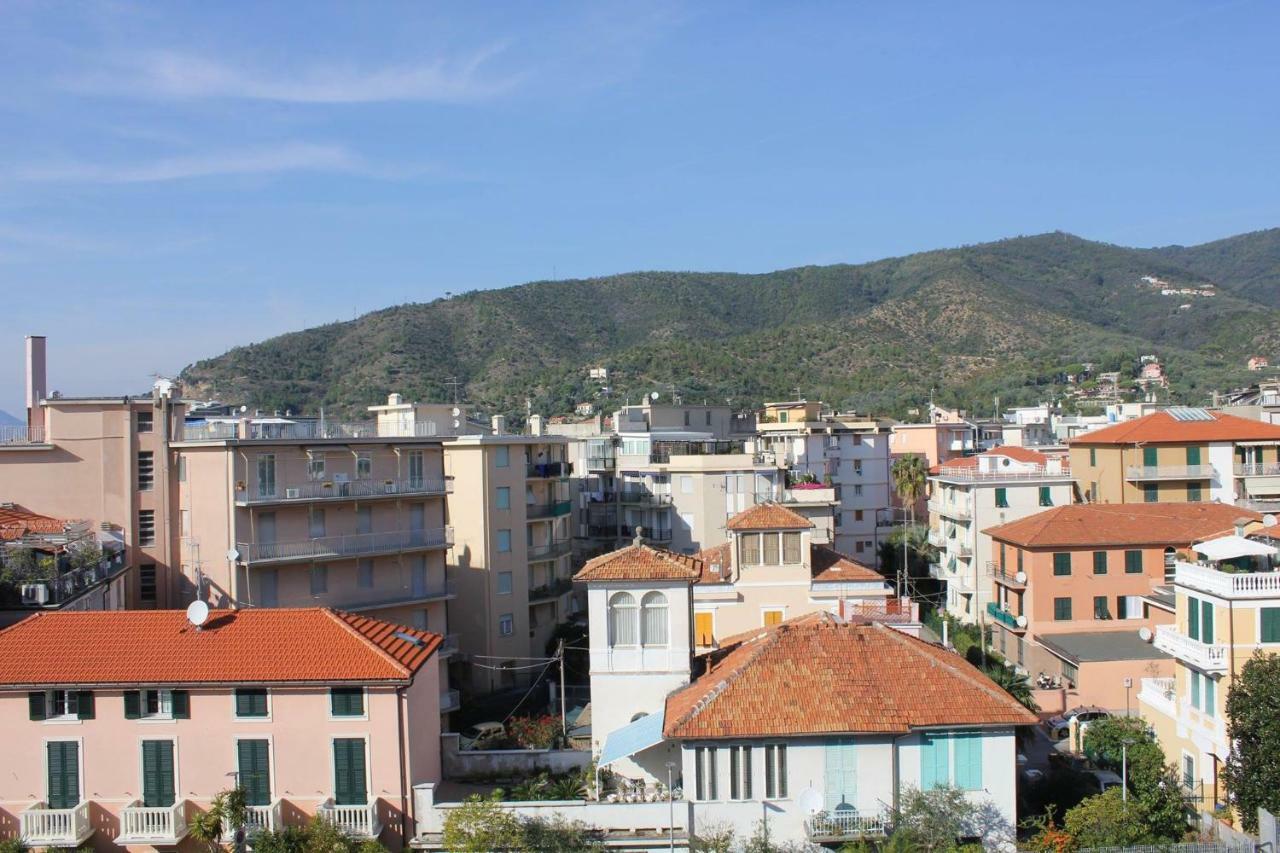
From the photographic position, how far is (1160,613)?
4372cm

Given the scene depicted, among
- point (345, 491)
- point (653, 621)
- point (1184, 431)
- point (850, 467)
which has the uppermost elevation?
point (1184, 431)

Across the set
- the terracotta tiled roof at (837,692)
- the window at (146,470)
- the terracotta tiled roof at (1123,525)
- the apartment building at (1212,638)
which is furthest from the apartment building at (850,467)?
the terracotta tiled roof at (837,692)

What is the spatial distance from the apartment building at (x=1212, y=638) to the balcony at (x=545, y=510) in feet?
91.5

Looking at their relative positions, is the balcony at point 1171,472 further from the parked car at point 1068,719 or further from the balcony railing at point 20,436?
the balcony railing at point 20,436

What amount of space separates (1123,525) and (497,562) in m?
26.0

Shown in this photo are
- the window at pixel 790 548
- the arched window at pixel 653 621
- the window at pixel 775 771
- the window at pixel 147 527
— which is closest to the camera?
the window at pixel 775 771

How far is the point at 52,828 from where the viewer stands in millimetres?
22266

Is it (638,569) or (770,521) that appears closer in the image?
(638,569)

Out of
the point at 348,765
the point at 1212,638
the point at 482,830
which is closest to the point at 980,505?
the point at 1212,638

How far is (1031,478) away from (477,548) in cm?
2664

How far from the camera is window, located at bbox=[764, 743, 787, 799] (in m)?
22.2

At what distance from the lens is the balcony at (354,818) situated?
73.0 feet

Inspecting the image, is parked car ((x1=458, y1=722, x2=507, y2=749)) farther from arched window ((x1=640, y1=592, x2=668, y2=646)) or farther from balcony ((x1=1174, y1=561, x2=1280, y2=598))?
balcony ((x1=1174, y1=561, x2=1280, y2=598))

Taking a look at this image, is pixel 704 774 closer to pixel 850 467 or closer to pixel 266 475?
pixel 266 475
